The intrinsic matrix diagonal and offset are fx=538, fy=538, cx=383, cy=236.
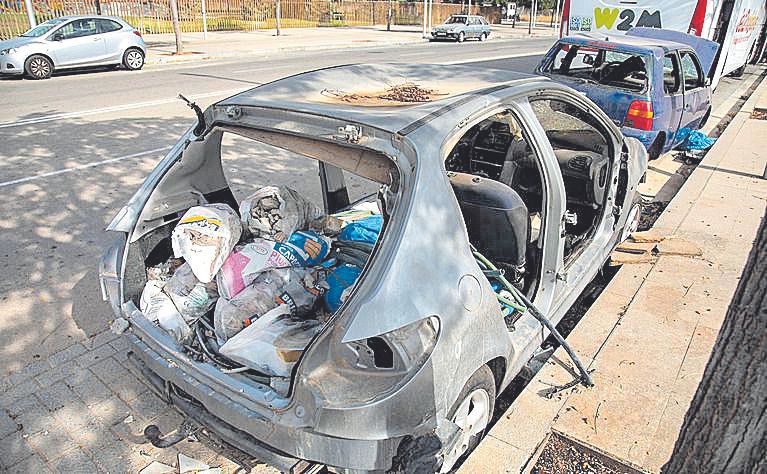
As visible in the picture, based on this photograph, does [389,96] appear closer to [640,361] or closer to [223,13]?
[640,361]

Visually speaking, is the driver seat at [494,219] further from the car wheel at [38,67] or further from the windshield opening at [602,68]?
the car wheel at [38,67]

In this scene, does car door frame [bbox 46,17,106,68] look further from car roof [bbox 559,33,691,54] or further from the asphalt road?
car roof [bbox 559,33,691,54]

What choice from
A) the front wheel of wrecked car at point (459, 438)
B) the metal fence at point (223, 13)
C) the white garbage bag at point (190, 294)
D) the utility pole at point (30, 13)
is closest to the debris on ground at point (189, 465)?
the white garbage bag at point (190, 294)

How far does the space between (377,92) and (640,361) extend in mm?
2266

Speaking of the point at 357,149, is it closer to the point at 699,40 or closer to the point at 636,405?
the point at 636,405

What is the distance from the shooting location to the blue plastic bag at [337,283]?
9.32ft

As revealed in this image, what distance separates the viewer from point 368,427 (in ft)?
6.66

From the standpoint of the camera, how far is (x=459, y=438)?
2.36m

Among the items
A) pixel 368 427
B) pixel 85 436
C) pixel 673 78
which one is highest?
pixel 673 78

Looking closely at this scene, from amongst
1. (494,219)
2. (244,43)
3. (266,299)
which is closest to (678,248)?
(494,219)

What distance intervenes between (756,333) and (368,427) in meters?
1.29

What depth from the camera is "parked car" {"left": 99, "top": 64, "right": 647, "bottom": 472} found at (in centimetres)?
205

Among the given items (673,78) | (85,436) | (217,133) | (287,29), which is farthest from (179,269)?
(287,29)

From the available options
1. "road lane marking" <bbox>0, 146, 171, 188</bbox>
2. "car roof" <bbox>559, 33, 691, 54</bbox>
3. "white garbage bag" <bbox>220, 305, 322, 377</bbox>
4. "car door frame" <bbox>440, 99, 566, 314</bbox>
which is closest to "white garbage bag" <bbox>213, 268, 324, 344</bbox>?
"white garbage bag" <bbox>220, 305, 322, 377</bbox>
